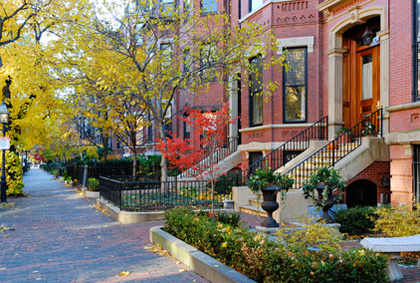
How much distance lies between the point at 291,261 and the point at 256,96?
1239 centimetres

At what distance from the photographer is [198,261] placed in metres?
6.38

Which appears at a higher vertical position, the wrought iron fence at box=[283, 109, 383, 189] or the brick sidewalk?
the wrought iron fence at box=[283, 109, 383, 189]

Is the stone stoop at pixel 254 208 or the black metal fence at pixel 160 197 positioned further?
the black metal fence at pixel 160 197

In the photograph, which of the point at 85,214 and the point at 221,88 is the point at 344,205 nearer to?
the point at 85,214

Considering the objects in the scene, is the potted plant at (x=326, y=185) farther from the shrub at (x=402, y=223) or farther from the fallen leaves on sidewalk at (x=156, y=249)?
the fallen leaves on sidewalk at (x=156, y=249)

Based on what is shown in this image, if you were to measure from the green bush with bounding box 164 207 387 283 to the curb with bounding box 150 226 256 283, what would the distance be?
0.19 meters

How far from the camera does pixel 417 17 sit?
10047 mm

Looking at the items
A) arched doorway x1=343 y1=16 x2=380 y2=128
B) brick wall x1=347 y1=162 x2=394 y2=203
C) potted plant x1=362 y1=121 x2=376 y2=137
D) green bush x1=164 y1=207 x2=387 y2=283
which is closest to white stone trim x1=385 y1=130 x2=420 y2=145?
brick wall x1=347 y1=162 x2=394 y2=203

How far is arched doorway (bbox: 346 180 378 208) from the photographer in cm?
1218

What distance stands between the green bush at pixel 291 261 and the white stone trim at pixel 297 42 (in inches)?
404

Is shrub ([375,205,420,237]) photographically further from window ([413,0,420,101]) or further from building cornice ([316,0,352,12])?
building cornice ([316,0,352,12])

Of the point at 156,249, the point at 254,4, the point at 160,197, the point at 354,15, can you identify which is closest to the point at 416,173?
the point at 354,15

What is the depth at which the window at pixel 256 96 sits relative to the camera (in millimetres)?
16203

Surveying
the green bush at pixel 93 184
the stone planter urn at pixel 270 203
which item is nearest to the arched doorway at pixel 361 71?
the stone planter urn at pixel 270 203
